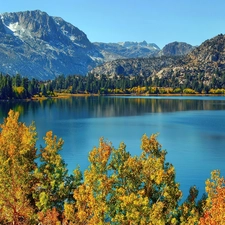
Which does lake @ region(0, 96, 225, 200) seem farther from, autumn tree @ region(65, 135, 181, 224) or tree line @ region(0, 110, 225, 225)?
autumn tree @ region(65, 135, 181, 224)

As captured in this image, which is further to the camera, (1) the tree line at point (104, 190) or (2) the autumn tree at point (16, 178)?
(2) the autumn tree at point (16, 178)

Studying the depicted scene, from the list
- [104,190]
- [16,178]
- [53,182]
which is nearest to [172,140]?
[53,182]

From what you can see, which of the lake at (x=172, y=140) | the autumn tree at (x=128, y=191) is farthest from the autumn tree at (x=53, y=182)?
the lake at (x=172, y=140)

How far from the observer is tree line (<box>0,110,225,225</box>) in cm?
2556

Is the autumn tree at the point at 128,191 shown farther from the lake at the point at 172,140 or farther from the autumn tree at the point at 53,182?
the lake at the point at 172,140

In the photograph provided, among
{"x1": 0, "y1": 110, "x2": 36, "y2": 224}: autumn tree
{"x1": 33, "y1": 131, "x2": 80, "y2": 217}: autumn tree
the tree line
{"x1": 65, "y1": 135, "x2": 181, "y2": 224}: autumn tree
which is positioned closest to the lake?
{"x1": 0, "y1": 110, "x2": 36, "y2": 224}: autumn tree

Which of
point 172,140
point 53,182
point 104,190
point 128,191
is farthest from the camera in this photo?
point 172,140

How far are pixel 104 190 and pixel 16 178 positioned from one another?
10.7 m

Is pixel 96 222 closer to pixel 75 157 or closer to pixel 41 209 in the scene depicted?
pixel 41 209

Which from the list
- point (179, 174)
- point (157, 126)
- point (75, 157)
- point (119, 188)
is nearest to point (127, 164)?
point (119, 188)

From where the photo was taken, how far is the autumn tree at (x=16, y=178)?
32.4 metres

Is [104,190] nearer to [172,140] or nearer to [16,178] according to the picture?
[16,178]

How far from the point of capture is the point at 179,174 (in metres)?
56.3

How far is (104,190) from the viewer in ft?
87.9
